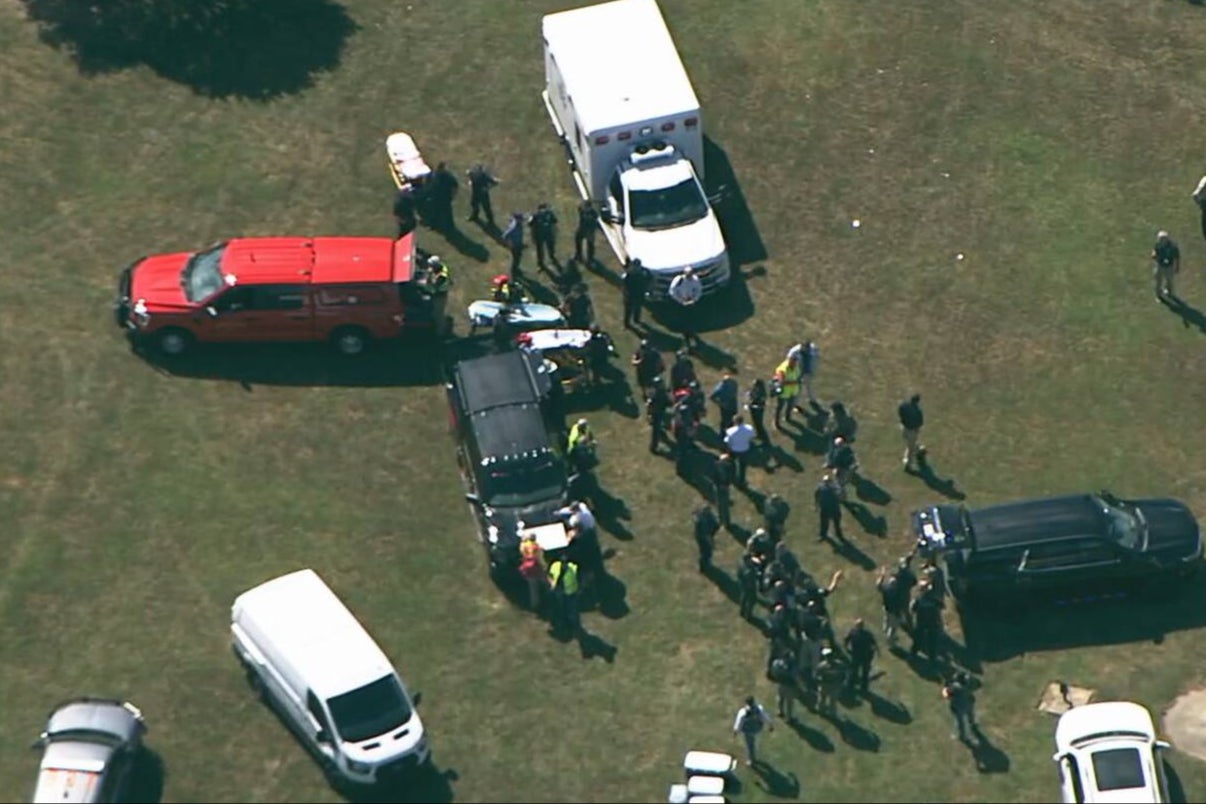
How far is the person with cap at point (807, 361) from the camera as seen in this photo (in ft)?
164

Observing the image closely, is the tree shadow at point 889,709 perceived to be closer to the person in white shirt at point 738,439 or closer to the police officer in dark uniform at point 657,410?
the person in white shirt at point 738,439

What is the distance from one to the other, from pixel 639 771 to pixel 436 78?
2143 cm

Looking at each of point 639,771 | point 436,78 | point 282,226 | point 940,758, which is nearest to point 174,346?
point 282,226

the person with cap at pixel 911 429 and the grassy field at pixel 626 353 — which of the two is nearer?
the grassy field at pixel 626 353

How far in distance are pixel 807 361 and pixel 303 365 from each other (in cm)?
1056

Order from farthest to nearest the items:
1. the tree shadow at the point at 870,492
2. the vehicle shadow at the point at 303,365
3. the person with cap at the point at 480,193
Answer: the person with cap at the point at 480,193 → the vehicle shadow at the point at 303,365 → the tree shadow at the point at 870,492

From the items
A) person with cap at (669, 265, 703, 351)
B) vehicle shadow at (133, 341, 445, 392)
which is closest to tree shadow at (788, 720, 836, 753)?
person with cap at (669, 265, 703, 351)

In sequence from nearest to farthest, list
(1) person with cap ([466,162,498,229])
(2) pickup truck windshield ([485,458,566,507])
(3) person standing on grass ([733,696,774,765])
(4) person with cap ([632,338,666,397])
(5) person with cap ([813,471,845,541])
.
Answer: (3) person standing on grass ([733,696,774,765])
(2) pickup truck windshield ([485,458,566,507])
(5) person with cap ([813,471,845,541])
(4) person with cap ([632,338,666,397])
(1) person with cap ([466,162,498,229])

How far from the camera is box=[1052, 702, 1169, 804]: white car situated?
4197 centimetres

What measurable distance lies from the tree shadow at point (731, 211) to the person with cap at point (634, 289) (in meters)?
2.94

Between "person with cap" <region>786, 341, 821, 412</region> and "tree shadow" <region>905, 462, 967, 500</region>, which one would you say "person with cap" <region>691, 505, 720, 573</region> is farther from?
"tree shadow" <region>905, 462, 967, 500</region>

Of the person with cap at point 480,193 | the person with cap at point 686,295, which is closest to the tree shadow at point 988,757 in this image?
the person with cap at point 686,295

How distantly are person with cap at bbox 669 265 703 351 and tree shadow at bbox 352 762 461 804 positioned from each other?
1255 centimetres

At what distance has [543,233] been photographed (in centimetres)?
5359
